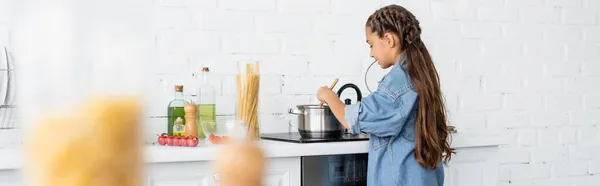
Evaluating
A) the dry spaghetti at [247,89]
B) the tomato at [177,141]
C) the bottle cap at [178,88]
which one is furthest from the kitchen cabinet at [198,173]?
the bottle cap at [178,88]

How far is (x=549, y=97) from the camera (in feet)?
12.0

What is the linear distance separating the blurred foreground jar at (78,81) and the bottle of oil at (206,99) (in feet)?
7.91

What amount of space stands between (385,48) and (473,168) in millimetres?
717

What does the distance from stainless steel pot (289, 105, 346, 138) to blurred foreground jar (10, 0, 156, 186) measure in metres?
2.39

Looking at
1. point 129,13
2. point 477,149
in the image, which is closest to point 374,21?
point 477,149

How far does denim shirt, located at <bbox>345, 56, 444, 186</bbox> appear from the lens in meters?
2.42

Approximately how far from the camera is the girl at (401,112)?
95.7 inches

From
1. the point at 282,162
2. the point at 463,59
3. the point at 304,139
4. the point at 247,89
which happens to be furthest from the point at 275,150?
the point at 463,59

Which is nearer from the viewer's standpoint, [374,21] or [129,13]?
[129,13]

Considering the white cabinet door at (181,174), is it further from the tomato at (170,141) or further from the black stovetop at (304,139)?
the black stovetop at (304,139)

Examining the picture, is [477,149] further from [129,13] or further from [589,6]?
[129,13]

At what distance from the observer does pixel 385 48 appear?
2539 mm

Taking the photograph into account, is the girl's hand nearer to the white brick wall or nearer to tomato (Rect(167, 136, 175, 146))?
the white brick wall

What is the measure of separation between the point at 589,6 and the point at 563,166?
0.84 m
